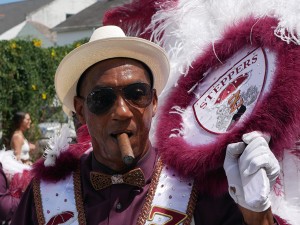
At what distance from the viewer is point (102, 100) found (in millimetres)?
2049

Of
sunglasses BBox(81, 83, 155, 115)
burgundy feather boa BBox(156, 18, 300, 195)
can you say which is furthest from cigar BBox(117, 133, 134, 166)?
burgundy feather boa BBox(156, 18, 300, 195)

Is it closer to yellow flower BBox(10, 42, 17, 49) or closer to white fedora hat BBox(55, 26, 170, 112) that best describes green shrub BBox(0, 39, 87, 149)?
yellow flower BBox(10, 42, 17, 49)

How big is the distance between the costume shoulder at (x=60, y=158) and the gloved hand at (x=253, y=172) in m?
0.83

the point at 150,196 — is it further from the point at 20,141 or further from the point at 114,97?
the point at 20,141

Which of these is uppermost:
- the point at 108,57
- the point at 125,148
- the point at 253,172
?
the point at 108,57

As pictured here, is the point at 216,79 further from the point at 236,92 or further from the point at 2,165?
the point at 2,165

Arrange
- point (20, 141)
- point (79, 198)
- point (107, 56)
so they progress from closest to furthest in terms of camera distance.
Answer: point (107, 56) → point (79, 198) → point (20, 141)

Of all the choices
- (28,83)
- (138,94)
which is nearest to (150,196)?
(138,94)

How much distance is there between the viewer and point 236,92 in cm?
208

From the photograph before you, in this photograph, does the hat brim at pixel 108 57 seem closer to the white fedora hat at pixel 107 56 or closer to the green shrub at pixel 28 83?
Result: the white fedora hat at pixel 107 56

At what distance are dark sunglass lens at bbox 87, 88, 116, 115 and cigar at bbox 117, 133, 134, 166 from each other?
13 centimetres

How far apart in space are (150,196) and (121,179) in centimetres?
13

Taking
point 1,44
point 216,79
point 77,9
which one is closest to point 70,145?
point 216,79

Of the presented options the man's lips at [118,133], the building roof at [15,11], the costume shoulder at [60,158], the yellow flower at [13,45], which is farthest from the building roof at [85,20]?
the man's lips at [118,133]
